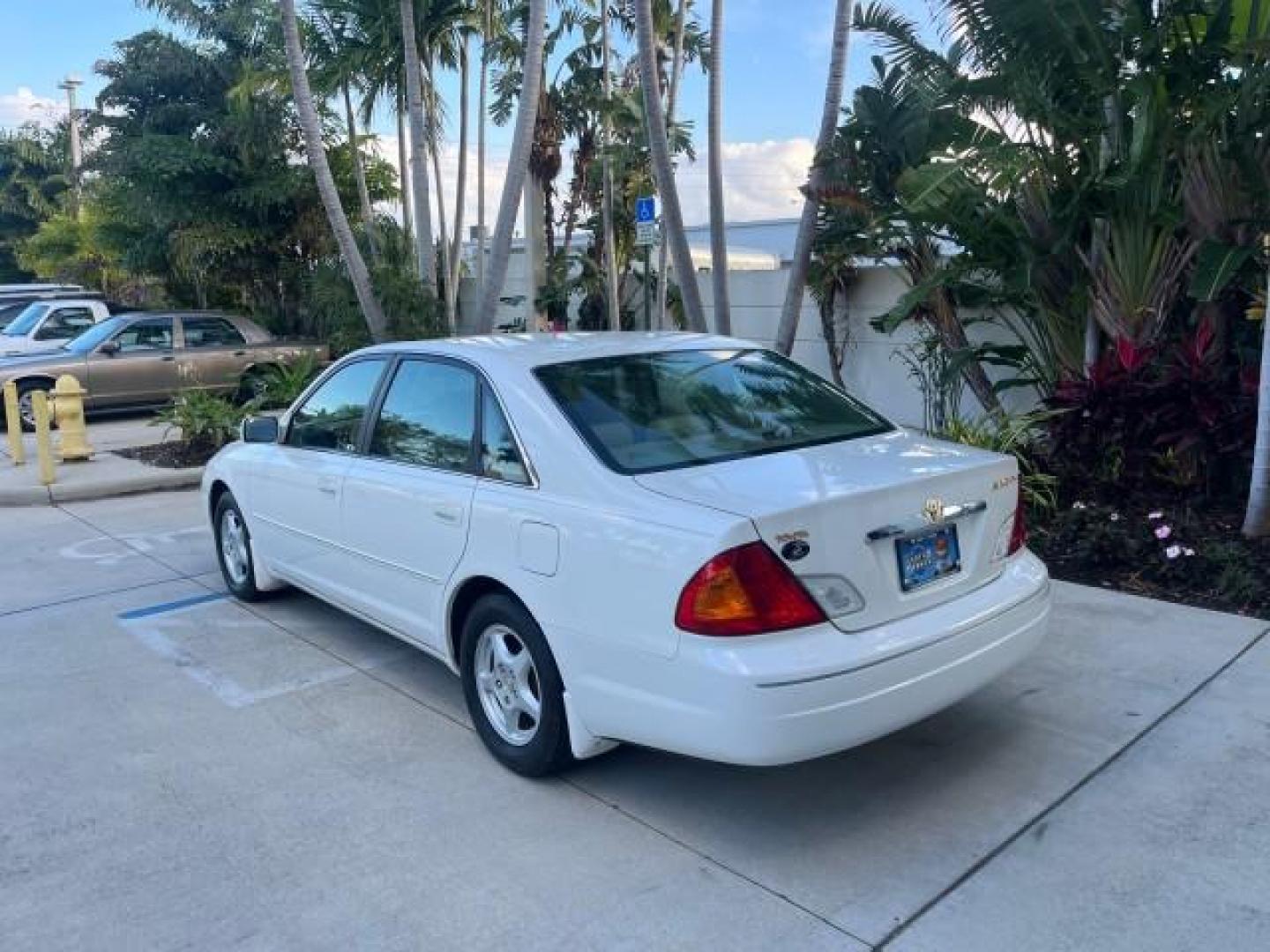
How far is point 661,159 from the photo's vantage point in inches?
387

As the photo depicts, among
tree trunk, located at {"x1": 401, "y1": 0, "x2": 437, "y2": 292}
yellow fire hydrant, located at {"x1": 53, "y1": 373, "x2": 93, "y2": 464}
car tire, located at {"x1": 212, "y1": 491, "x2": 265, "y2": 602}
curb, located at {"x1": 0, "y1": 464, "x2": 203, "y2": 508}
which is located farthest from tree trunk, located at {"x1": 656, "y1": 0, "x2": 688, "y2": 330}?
car tire, located at {"x1": 212, "y1": 491, "x2": 265, "y2": 602}

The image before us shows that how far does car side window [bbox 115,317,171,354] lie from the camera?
14477 millimetres

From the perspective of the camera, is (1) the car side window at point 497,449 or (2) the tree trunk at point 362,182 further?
(2) the tree trunk at point 362,182

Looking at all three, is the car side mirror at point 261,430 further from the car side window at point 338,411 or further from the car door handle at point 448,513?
the car door handle at point 448,513

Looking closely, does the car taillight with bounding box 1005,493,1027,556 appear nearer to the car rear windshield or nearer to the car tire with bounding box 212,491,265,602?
the car rear windshield

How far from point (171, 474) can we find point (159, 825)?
7.42 m

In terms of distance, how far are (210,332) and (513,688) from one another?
13.0 m

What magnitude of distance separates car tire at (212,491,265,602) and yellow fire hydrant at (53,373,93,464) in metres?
5.23

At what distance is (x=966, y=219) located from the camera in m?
7.70

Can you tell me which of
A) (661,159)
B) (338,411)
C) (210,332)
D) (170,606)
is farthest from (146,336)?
(338,411)

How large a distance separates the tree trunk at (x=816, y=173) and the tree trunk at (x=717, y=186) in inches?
25.3

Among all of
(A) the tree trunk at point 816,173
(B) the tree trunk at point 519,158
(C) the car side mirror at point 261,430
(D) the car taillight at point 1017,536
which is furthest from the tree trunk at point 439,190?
(D) the car taillight at point 1017,536

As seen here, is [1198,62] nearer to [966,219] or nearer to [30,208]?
[966,219]

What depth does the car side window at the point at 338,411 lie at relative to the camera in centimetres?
509
